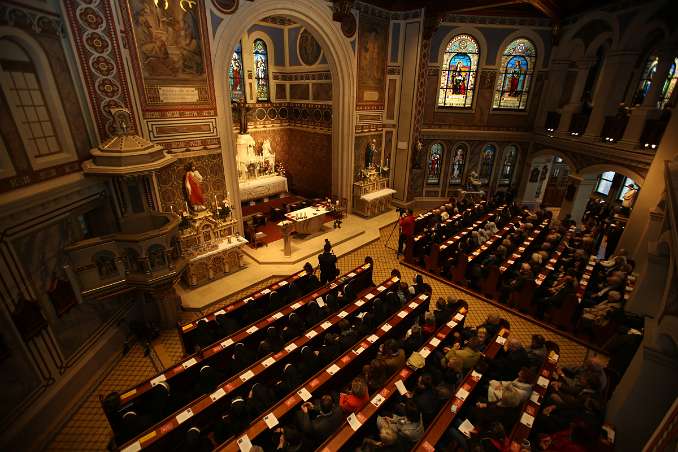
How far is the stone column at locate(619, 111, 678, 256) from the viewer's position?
916 cm

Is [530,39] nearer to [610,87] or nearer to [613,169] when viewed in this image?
[610,87]

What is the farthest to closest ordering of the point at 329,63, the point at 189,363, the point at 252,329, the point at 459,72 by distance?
the point at 459,72, the point at 329,63, the point at 252,329, the point at 189,363

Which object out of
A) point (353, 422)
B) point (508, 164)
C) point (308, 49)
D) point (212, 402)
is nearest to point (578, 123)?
point (508, 164)

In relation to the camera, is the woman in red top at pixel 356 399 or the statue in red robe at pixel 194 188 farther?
the statue in red robe at pixel 194 188

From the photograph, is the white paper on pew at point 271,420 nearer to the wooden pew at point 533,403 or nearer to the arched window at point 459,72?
the wooden pew at point 533,403

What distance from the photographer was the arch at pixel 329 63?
8.91 meters

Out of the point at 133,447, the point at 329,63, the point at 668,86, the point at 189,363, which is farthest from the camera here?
the point at 329,63

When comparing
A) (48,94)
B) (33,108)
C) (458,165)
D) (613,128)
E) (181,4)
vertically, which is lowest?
(458,165)

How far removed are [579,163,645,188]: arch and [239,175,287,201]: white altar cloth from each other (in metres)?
12.6

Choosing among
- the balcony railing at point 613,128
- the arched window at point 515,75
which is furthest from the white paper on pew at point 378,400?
the arched window at point 515,75

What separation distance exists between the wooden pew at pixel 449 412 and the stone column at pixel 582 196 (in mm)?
10272

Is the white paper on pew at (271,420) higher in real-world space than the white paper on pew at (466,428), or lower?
higher

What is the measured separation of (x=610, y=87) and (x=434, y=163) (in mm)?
6919

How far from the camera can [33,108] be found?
5672 millimetres
